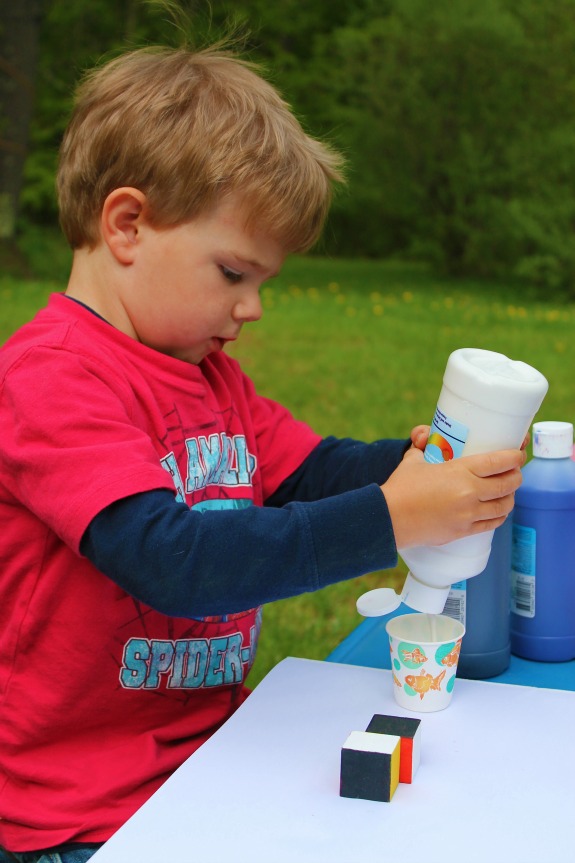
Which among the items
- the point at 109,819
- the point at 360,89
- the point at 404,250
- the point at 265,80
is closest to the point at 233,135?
the point at 265,80

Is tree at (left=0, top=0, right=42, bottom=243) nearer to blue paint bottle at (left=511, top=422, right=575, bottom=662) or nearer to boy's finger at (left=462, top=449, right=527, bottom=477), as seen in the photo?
blue paint bottle at (left=511, top=422, right=575, bottom=662)

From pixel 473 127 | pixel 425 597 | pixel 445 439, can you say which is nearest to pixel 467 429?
pixel 445 439

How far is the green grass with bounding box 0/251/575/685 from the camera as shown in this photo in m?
2.84

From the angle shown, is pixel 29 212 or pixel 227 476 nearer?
pixel 227 476

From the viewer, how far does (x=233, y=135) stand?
1.23 m

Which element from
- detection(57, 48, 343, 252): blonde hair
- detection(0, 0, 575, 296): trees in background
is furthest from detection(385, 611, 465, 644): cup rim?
detection(0, 0, 575, 296): trees in background

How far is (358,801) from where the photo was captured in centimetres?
89

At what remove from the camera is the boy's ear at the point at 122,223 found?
4.08 ft

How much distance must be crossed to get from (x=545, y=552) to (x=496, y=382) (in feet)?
1.19

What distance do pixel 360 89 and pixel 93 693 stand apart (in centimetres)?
1070

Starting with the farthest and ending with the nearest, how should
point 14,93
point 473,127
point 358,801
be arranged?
point 473,127 → point 14,93 → point 358,801

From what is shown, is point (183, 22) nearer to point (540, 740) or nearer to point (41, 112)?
point (540, 740)

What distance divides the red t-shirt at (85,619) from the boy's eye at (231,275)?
13cm

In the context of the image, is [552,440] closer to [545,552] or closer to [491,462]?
[545,552]
